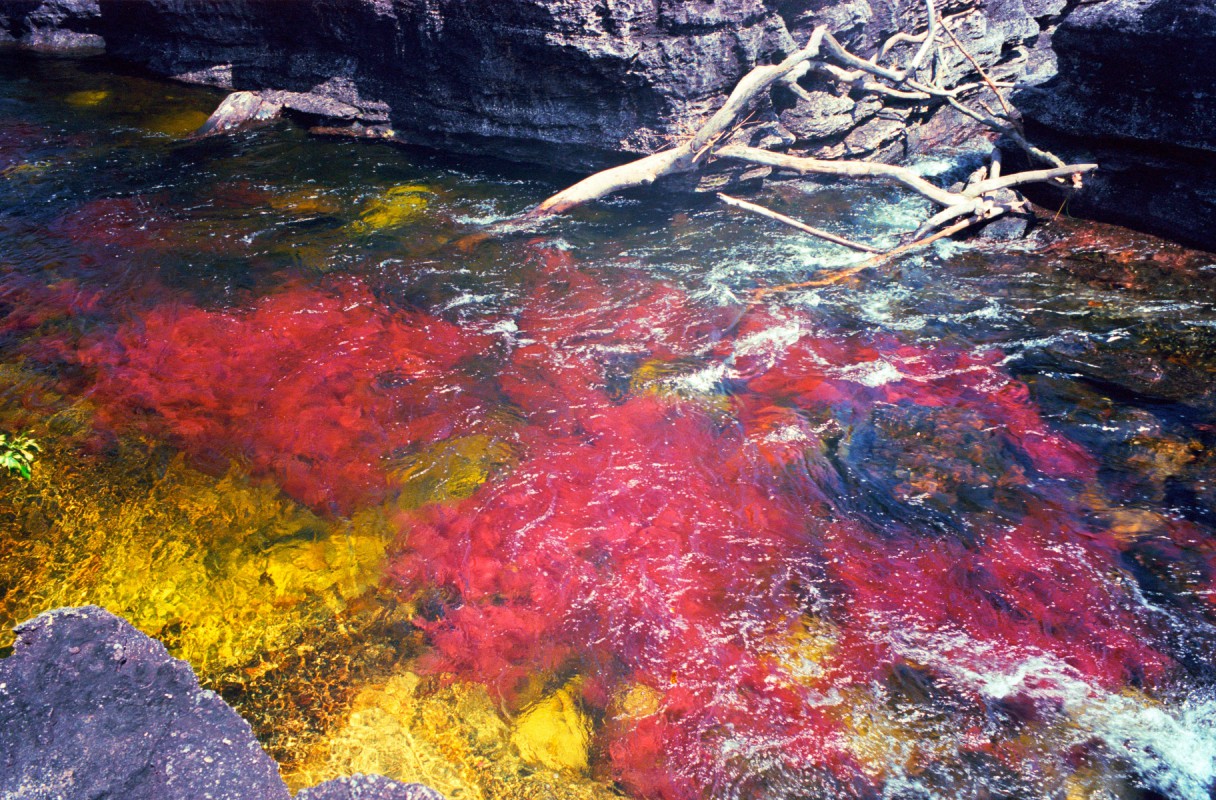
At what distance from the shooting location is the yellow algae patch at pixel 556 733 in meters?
3.06

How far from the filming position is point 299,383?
5.17m

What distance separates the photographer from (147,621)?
3559 mm

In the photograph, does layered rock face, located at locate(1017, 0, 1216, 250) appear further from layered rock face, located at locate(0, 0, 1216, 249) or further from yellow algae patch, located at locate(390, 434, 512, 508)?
yellow algae patch, located at locate(390, 434, 512, 508)

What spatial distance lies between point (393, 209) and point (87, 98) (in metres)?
7.27

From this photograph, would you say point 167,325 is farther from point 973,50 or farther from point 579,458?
point 973,50

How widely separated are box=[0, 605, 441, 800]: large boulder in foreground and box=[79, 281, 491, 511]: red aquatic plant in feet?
5.18

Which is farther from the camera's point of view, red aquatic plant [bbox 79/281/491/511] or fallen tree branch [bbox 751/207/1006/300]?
fallen tree branch [bbox 751/207/1006/300]

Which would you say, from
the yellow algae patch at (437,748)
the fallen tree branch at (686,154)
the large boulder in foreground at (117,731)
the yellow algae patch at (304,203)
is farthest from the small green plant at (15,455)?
the fallen tree branch at (686,154)

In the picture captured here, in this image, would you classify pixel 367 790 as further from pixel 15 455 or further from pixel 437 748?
pixel 15 455

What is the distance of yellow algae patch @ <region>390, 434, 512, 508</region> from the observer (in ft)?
14.3

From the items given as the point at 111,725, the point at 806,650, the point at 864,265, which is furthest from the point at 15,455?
→ the point at 864,265

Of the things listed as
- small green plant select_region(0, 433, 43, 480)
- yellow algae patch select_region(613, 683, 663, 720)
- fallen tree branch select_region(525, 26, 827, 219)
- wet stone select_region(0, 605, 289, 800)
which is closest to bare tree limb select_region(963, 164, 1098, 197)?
fallen tree branch select_region(525, 26, 827, 219)

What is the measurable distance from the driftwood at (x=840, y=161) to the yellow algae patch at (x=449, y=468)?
3415 millimetres

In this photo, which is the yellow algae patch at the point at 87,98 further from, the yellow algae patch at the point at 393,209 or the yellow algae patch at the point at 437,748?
the yellow algae patch at the point at 437,748
